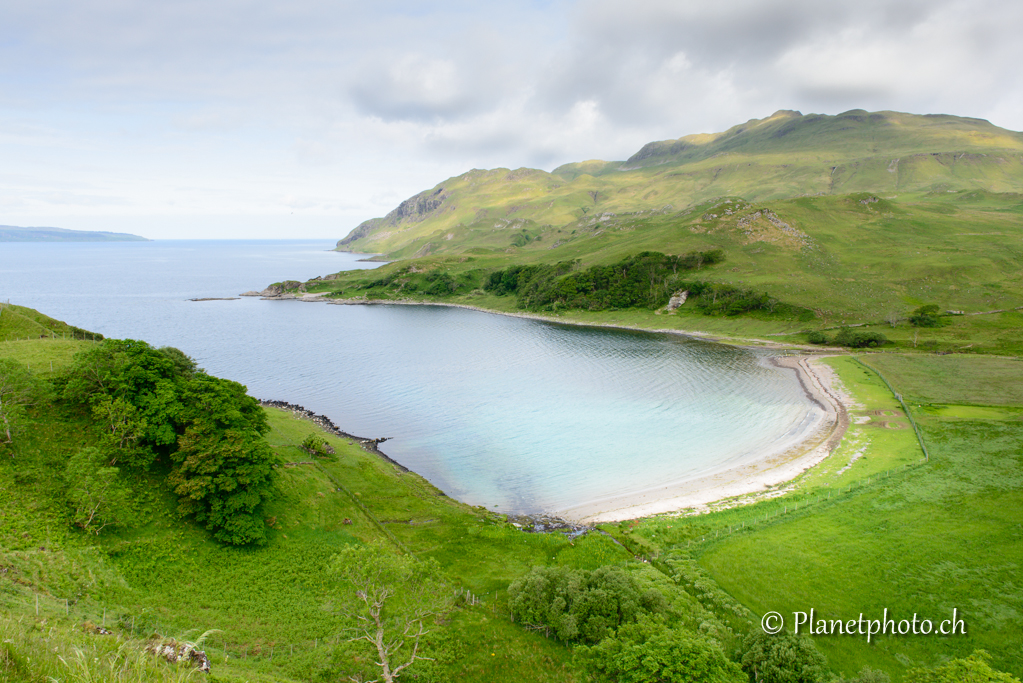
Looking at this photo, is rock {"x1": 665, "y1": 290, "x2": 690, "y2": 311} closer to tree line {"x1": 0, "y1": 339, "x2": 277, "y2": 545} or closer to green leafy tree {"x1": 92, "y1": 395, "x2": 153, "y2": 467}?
tree line {"x1": 0, "y1": 339, "x2": 277, "y2": 545}

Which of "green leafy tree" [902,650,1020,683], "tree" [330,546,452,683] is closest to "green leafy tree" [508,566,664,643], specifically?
"tree" [330,546,452,683]

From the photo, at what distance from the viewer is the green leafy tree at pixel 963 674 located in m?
18.6

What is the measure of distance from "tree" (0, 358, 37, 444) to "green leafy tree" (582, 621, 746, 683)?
4034 cm

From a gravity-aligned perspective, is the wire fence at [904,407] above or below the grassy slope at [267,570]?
above

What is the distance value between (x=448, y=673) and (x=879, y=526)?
34.7 meters

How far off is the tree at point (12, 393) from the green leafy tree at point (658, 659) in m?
40.3

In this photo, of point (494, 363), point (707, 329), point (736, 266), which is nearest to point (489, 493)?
point (494, 363)

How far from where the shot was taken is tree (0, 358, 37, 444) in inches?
1294

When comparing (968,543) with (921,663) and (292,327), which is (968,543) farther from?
(292,327)

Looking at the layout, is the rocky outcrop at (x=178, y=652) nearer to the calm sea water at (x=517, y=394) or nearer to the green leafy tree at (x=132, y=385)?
the green leafy tree at (x=132, y=385)

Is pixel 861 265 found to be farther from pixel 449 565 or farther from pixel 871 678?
pixel 449 565

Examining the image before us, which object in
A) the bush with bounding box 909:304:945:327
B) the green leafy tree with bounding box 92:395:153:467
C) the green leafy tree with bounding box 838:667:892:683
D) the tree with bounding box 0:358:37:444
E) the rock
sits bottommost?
the green leafy tree with bounding box 838:667:892:683

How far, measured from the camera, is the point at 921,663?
2500 centimetres

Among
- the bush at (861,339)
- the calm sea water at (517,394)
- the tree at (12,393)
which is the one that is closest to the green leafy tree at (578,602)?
the calm sea water at (517,394)
